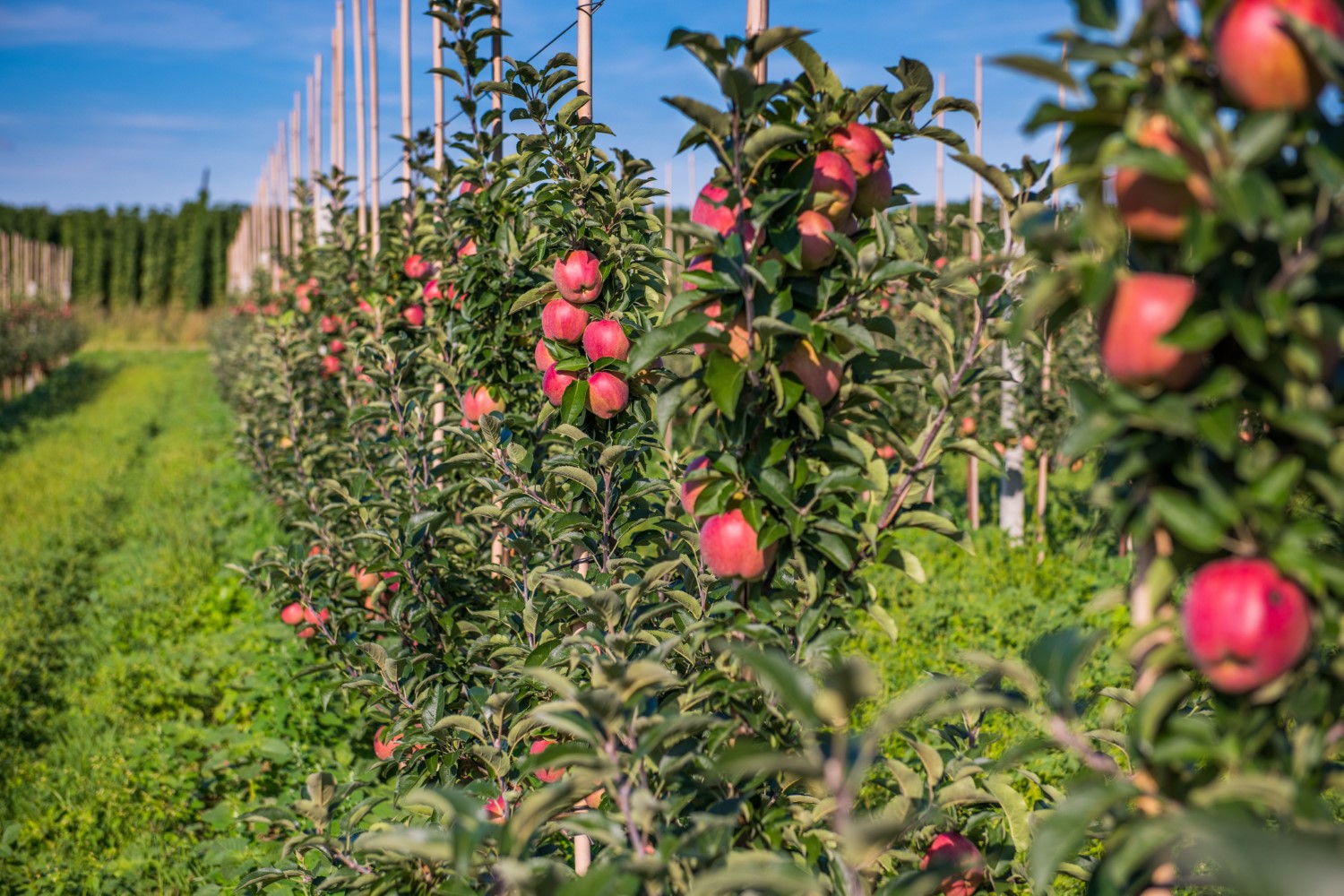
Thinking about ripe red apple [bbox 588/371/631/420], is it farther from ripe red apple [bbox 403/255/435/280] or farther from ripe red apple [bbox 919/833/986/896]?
ripe red apple [bbox 403/255/435/280]

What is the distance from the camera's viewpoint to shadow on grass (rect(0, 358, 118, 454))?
40.8 feet

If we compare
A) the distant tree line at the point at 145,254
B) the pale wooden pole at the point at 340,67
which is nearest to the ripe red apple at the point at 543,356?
the pale wooden pole at the point at 340,67

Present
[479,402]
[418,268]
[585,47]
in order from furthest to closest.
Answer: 1. [418,268]
2. [479,402]
3. [585,47]

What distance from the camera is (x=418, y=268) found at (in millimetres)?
3891

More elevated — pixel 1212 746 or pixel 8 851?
pixel 1212 746

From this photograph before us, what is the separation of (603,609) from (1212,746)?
0.91 meters

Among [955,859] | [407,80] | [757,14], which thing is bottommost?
[955,859]

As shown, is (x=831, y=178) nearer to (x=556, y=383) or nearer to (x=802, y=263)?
(x=802, y=263)

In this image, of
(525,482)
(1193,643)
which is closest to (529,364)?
(525,482)

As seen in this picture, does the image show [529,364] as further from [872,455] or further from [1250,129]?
[1250,129]

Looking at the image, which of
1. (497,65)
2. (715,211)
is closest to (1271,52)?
(715,211)

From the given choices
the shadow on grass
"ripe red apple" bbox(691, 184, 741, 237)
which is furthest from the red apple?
the shadow on grass

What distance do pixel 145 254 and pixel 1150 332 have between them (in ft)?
136

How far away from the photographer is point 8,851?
3109 mm
